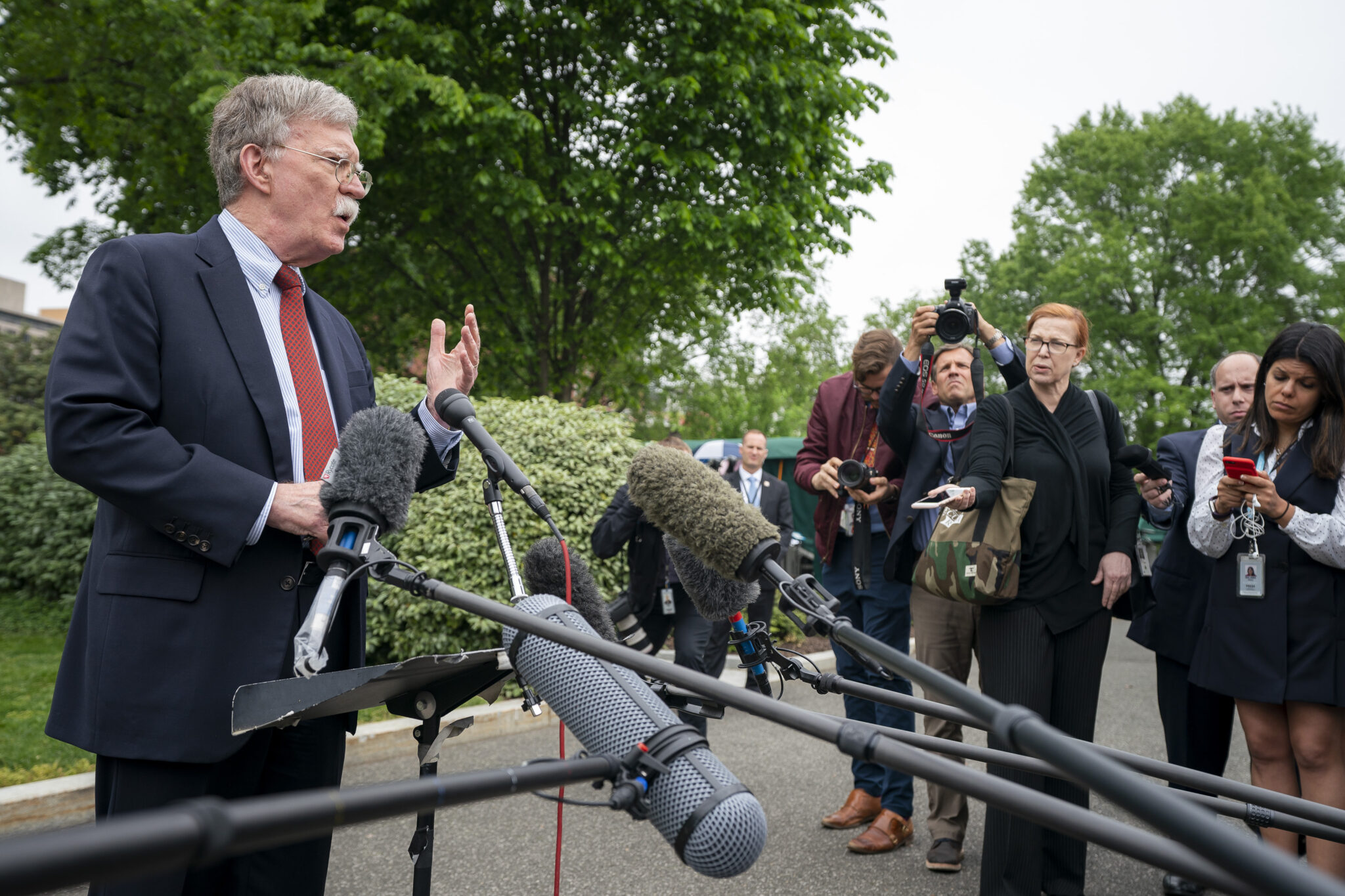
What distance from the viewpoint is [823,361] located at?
30.3m

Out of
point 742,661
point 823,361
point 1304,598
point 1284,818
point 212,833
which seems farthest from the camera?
point 823,361

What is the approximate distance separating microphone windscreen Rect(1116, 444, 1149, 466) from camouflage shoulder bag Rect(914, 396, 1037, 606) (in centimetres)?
50

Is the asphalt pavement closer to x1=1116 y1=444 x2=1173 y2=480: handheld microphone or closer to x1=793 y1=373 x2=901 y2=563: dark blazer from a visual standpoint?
x1=793 y1=373 x2=901 y2=563: dark blazer

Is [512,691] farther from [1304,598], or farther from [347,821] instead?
[347,821]

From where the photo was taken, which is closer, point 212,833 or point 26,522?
point 212,833

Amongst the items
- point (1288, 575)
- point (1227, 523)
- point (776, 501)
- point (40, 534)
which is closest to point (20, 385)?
point (40, 534)

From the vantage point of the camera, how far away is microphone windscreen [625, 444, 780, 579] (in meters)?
1.85

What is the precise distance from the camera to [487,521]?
750cm

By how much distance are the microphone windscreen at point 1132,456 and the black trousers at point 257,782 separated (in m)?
3.24

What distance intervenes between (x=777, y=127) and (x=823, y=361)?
18.3 m

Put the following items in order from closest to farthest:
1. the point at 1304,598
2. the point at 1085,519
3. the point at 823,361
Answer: the point at 1304,598, the point at 1085,519, the point at 823,361

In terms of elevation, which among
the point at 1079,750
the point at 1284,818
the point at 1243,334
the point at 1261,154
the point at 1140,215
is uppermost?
the point at 1261,154

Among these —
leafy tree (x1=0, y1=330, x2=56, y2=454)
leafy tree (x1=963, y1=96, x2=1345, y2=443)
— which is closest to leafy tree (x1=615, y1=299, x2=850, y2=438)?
leafy tree (x1=963, y1=96, x2=1345, y2=443)

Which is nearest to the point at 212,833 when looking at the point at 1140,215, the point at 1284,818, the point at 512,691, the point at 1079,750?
the point at 1079,750
